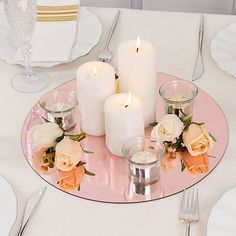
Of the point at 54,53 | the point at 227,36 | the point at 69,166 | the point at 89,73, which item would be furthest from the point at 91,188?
the point at 227,36

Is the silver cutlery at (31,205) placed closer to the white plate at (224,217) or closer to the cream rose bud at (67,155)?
the cream rose bud at (67,155)

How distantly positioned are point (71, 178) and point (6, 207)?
12 centimetres

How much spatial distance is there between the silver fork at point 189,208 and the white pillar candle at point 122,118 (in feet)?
0.43

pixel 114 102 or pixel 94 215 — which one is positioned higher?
pixel 114 102

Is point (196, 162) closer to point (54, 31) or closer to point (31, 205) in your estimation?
point (31, 205)

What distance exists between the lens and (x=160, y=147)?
0.91 meters

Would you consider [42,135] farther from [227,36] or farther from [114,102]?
[227,36]

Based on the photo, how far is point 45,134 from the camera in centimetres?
93

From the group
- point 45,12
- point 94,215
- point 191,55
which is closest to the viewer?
point 94,215

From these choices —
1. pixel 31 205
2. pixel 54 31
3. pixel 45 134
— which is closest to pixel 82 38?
pixel 54 31

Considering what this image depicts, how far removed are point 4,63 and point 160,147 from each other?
0.48 m

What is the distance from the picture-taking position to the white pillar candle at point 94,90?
0.95 metres

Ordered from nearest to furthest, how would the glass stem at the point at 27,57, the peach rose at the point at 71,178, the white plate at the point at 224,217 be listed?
the white plate at the point at 224,217 → the peach rose at the point at 71,178 → the glass stem at the point at 27,57

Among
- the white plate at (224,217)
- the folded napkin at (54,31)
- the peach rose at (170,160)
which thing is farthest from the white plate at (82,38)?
the white plate at (224,217)
